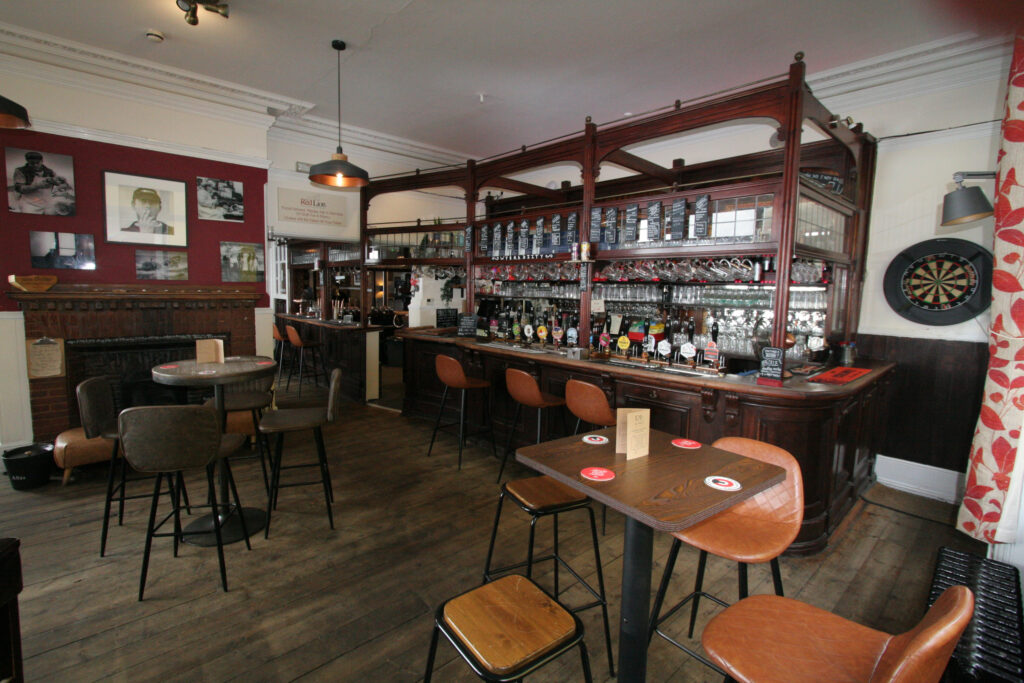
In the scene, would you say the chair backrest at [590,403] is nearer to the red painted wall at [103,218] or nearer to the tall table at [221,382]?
the tall table at [221,382]

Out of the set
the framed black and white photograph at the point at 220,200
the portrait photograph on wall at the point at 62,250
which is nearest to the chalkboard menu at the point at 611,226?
the framed black and white photograph at the point at 220,200

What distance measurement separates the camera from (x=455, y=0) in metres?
3.46

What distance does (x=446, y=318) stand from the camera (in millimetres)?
6348

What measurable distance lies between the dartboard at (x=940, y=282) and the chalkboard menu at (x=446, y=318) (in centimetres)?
477

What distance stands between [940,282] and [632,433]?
3.93 meters

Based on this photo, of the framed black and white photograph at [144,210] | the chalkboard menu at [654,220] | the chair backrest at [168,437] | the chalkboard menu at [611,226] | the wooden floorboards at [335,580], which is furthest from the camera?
the framed black and white photograph at [144,210]

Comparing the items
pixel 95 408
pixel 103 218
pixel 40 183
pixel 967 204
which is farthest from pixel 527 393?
pixel 40 183

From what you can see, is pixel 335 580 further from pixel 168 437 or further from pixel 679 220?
pixel 679 220

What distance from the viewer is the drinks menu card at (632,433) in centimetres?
188

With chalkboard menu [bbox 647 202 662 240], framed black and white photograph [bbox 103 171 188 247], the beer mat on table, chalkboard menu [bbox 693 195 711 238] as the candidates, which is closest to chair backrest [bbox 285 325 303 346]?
framed black and white photograph [bbox 103 171 188 247]

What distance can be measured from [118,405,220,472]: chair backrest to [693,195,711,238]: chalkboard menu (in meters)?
3.38

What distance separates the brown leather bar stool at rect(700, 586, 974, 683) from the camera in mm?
1120

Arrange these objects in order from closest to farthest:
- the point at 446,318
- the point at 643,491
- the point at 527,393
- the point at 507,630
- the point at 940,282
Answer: the point at 507,630 < the point at 643,491 < the point at 527,393 < the point at 940,282 < the point at 446,318

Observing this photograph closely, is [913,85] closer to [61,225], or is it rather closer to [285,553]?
[285,553]
